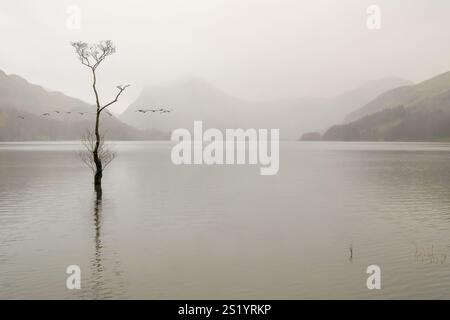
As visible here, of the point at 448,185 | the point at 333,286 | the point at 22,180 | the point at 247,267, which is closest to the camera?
the point at 333,286

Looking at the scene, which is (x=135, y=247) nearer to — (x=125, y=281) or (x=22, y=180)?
(x=125, y=281)

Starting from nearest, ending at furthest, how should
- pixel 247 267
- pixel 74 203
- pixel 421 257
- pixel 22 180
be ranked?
pixel 247 267
pixel 421 257
pixel 74 203
pixel 22 180

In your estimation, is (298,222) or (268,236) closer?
(268,236)

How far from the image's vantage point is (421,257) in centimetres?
2550

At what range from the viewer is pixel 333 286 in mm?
20547

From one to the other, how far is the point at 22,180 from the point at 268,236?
182 ft
